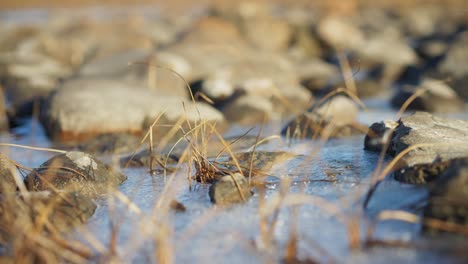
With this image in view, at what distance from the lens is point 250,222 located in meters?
1.93

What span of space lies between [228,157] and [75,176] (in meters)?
0.84

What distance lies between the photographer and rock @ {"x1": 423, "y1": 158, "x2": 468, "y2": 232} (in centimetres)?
164

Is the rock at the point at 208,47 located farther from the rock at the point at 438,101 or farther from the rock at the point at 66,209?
the rock at the point at 66,209

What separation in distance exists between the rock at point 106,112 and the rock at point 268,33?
4088mm

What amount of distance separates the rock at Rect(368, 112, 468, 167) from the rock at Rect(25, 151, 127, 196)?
55.3 inches

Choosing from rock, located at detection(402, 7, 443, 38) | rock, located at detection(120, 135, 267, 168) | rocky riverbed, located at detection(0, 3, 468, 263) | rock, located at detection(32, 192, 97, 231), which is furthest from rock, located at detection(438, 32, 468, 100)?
rock, located at detection(32, 192, 97, 231)

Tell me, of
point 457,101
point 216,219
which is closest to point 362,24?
point 457,101

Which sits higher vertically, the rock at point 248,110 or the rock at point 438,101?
the rock at point 438,101

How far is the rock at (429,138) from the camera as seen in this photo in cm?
212

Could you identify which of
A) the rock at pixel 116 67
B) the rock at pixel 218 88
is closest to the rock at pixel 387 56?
the rock at pixel 218 88

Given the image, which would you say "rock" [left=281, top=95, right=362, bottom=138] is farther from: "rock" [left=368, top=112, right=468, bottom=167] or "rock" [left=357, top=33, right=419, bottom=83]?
"rock" [left=357, top=33, right=419, bottom=83]

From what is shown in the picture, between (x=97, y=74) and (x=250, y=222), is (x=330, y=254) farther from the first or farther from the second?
(x=97, y=74)

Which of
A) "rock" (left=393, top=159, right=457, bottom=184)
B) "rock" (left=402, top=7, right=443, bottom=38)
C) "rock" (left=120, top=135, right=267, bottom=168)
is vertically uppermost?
"rock" (left=402, top=7, right=443, bottom=38)

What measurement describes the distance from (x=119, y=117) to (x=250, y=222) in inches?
97.1
